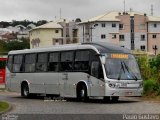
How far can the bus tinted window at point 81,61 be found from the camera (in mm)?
27531

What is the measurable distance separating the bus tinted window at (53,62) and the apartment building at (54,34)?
103 meters

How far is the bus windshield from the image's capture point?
86.1 ft

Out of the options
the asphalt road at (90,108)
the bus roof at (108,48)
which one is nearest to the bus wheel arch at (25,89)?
the bus roof at (108,48)

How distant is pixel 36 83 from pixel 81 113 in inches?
497

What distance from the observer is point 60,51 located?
98.6 ft

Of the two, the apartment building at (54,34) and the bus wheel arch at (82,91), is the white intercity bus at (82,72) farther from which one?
the apartment building at (54,34)

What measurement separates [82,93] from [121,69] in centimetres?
255

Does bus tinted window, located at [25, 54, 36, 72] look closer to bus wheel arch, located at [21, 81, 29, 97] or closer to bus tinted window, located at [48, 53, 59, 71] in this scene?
bus wheel arch, located at [21, 81, 29, 97]

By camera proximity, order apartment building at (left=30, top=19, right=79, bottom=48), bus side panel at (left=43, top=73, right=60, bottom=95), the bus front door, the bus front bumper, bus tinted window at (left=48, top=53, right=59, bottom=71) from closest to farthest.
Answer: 1. the bus front bumper
2. the bus front door
3. bus side panel at (left=43, top=73, right=60, bottom=95)
4. bus tinted window at (left=48, top=53, right=59, bottom=71)
5. apartment building at (left=30, top=19, right=79, bottom=48)

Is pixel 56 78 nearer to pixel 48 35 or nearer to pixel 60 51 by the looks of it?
pixel 60 51

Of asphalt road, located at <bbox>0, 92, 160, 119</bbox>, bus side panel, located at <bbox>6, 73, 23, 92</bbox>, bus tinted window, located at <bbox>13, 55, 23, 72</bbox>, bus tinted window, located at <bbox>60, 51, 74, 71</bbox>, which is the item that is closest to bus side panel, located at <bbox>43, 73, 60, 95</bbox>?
bus tinted window, located at <bbox>60, 51, 74, 71</bbox>

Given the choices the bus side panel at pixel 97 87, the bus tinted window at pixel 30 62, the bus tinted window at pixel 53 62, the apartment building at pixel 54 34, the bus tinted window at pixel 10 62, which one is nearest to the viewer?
the bus side panel at pixel 97 87

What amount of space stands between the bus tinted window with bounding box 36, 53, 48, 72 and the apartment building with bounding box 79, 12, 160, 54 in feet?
287

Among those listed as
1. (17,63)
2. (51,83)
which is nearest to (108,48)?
(51,83)
